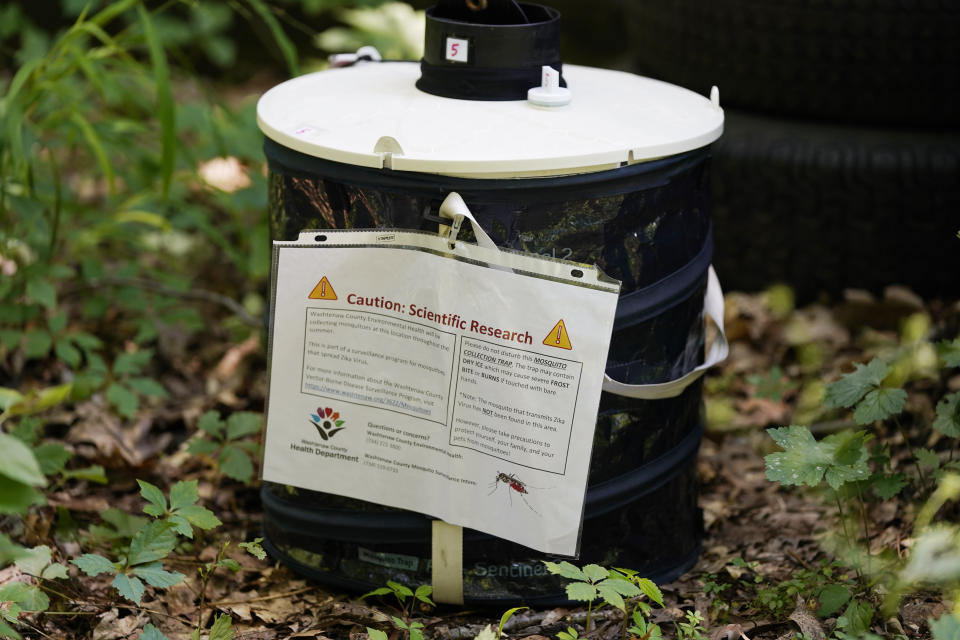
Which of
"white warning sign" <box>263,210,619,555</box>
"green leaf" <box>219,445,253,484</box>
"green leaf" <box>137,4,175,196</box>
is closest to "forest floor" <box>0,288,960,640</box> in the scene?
"green leaf" <box>219,445,253,484</box>

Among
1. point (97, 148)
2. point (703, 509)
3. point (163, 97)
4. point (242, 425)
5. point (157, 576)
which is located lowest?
point (703, 509)

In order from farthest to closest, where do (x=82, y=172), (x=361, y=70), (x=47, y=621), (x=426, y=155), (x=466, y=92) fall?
(x=82, y=172) < (x=361, y=70) < (x=466, y=92) < (x=47, y=621) < (x=426, y=155)

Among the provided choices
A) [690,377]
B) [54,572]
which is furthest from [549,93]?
[54,572]

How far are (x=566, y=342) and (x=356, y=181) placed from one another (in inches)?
16.9

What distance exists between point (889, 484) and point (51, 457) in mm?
1570

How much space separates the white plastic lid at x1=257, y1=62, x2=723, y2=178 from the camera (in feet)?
5.05

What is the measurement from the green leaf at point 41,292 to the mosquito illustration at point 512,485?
49.5 inches

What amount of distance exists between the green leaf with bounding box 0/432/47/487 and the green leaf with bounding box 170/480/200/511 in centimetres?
53

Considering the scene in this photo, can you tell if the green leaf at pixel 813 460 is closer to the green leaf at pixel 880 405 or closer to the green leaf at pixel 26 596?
the green leaf at pixel 880 405

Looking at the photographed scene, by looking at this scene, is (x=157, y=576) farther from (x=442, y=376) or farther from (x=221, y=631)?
(x=442, y=376)

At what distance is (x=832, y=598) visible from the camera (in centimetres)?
164

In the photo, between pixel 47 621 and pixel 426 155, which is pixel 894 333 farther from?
pixel 47 621

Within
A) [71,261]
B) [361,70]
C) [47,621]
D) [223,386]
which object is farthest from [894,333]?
[71,261]

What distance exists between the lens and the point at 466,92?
178cm
